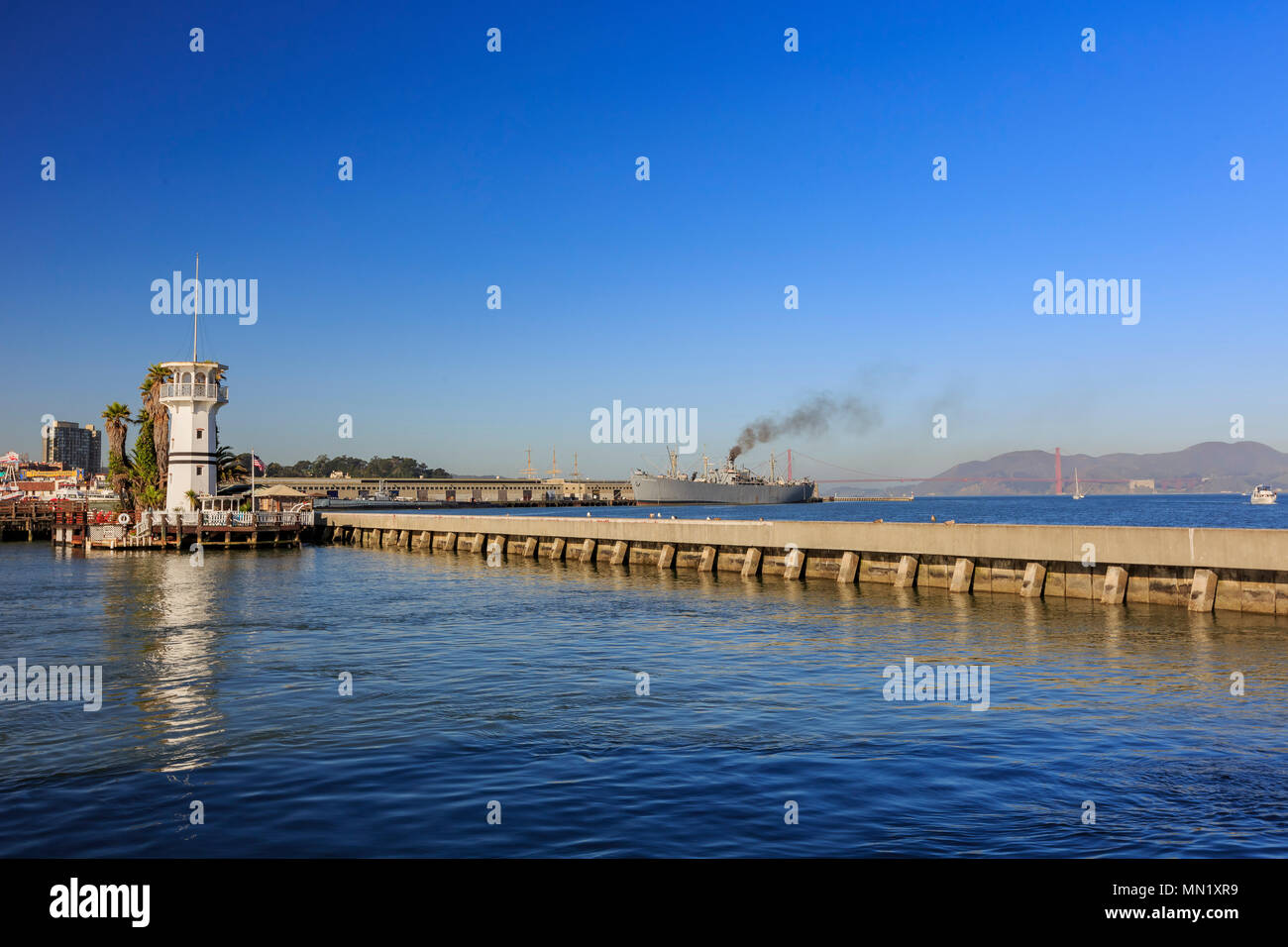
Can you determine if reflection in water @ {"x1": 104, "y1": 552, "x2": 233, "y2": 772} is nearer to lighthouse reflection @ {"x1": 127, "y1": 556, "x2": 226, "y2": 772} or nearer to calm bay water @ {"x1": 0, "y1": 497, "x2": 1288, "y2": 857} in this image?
lighthouse reflection @ {"x1": 127, "y1": 556, "x2": 226, "y2": 772}

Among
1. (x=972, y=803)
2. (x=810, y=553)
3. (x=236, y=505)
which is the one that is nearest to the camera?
(x=972, y=803)

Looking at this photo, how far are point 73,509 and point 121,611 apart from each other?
234ft

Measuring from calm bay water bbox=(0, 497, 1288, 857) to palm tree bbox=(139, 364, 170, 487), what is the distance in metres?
63.2

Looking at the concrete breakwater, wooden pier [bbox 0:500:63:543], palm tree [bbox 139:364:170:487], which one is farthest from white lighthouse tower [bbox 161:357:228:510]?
wooden pier [bbox 0:500:63:543]

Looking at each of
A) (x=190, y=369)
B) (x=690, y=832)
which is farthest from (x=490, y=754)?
(x=190, y=369)

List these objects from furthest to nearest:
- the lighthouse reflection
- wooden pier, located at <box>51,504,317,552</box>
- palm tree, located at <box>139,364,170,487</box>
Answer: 1. palm tree, located at <box>139,364,170,487</box>
2. wooden pier, located at <box>51,504,317,552</box>
3. the lighthouse reflection

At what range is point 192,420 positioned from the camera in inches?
2667

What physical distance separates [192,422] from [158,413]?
2570cm

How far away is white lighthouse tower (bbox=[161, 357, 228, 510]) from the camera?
Answer: 66.8 metres

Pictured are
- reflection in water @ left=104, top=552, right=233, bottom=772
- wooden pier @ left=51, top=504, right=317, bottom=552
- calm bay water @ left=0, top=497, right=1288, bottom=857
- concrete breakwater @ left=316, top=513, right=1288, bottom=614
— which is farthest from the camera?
wooden pier @ left=51, top=504, right=317, bottom=552

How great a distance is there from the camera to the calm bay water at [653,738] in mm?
10000

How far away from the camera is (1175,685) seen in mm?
18078
